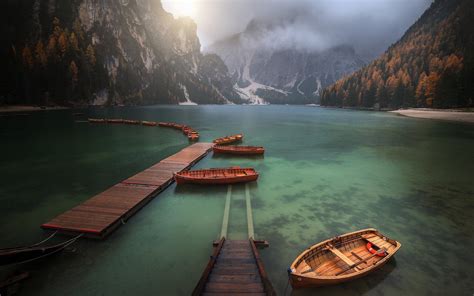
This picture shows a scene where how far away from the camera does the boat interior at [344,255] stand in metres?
11.7

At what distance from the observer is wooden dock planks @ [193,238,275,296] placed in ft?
33.4

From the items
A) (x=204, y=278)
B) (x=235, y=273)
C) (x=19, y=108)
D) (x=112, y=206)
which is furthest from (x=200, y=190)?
(x=19, y=108)

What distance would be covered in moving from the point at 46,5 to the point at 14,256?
213595mm

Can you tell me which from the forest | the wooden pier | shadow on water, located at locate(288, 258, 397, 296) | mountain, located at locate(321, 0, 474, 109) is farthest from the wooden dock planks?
the forest

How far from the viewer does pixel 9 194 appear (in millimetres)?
23000

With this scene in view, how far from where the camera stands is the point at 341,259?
41.0 ft

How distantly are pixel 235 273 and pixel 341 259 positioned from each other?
5.43 meters

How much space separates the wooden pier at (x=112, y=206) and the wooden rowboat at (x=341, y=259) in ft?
40.4

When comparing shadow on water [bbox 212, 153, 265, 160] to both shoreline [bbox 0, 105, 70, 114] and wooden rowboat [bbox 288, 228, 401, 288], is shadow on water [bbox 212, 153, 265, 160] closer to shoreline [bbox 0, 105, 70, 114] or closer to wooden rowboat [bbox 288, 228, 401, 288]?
wooden rowboat [bbox 288, 228, 401, 288]

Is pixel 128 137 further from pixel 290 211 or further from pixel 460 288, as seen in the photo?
pixel 460 288

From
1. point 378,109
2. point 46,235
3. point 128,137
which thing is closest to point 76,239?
point 46,235

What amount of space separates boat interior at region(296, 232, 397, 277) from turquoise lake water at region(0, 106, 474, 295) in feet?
2.88

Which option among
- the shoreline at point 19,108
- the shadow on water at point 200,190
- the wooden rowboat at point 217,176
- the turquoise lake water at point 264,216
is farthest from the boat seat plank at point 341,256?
the shoreline at point 19,108

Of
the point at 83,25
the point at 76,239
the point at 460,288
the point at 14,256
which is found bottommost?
the point at 460,288
